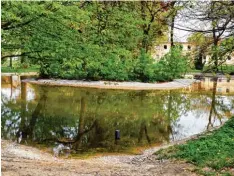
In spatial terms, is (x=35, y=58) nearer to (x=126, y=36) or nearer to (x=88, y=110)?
(x=126, y=36)

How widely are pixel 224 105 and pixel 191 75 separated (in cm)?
2329

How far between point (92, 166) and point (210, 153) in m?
3.43

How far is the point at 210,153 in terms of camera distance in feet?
37.3

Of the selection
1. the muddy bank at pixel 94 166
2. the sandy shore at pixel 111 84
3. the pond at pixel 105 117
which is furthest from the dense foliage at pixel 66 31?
the sandy shore at pixel 111 84

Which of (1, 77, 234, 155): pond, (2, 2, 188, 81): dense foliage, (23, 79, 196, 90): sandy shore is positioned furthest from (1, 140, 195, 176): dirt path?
(23, 79, 196, 90): sandy shore

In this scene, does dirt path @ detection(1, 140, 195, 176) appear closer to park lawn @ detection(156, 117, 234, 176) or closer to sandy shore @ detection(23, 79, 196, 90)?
park lawn @ detection(156, 117, 234, 176)

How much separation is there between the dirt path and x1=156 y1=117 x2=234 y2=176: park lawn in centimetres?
40

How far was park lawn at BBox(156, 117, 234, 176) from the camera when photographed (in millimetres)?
9857

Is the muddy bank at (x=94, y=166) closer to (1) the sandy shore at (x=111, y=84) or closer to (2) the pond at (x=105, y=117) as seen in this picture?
(2) the pond at (x=105, y=117)

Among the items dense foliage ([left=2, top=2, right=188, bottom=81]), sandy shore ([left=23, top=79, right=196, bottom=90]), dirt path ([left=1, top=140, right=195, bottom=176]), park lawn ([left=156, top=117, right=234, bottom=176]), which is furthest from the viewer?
sandy shore ([left=23, top=79, right=196, bottom=90])

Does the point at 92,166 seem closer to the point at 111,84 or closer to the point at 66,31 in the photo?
the point at 66,31

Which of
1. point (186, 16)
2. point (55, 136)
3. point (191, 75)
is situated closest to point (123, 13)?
point (186, 16)

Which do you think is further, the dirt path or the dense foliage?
the dense foliage

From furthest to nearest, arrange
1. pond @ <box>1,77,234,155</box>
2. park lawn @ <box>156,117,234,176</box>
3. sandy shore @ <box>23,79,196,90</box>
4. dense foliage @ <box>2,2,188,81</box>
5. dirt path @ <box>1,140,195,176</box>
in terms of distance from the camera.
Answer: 1. sandy shore @ <box>23,79,196,90</box>
2. pond @ <box>1,77,234,155</box>
3. dense foliage @ <box>2,2,188,81</box>
4. park lawn @ <box>156,117,234,176</box>
5. dirt path @ <box>1,140,195,176</box>
